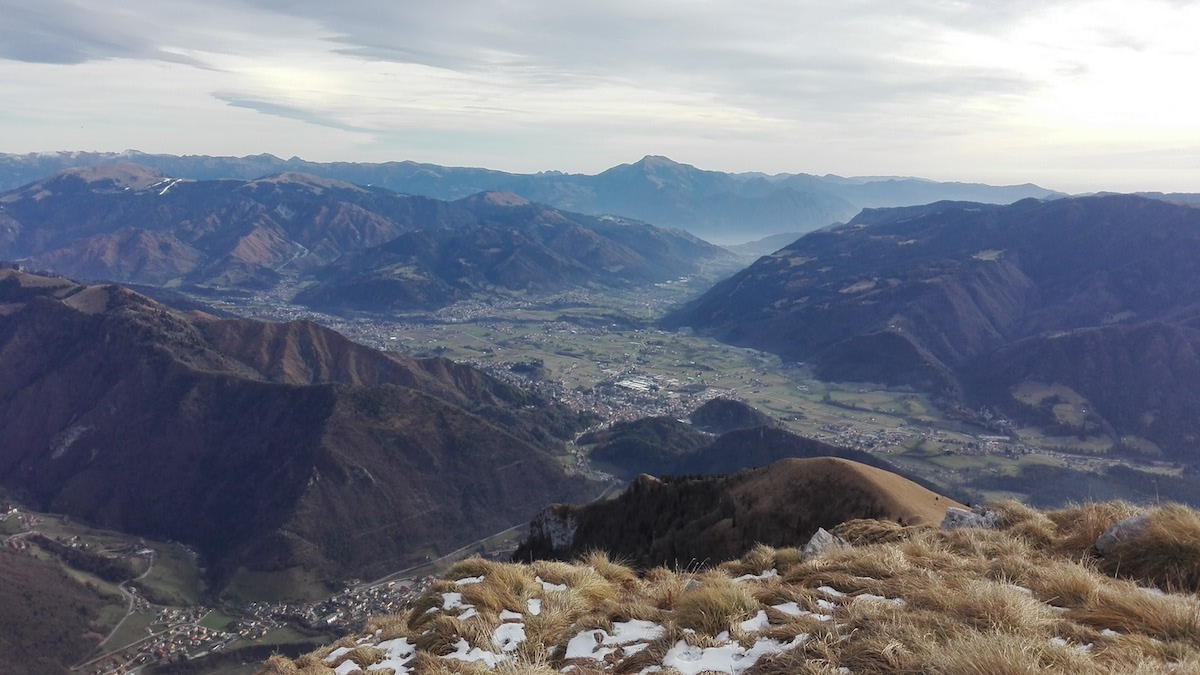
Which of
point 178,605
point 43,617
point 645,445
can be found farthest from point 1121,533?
point 645,445

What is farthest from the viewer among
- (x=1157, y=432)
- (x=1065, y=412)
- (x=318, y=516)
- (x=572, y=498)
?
(x=1065, y=412)

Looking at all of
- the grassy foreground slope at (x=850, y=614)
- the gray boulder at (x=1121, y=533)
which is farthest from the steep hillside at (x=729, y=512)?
the gray boulder at (x=1121, y=533)

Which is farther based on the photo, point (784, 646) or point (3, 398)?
point (3, 398)

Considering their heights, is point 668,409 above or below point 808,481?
below

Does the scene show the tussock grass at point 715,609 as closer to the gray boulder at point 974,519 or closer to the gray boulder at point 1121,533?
the gray boulder at point 1121,533

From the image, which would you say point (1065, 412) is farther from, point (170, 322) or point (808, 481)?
point (170, 322)

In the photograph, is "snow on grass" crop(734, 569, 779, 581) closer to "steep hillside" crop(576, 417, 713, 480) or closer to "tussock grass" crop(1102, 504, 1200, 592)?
"tussock grass" crop(1102, 504, 1200, 592)

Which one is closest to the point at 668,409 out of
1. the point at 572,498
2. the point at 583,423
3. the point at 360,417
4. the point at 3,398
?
the point at 583,423

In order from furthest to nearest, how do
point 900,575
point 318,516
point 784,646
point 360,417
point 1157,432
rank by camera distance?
point 1157,432 < point 360,417 < point 318,516 < point 900,575 < point 784,646

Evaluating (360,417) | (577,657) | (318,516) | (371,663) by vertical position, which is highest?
(577,657)
